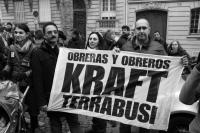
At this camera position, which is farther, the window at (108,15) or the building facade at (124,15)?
the window at (108,15)

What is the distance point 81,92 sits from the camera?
3.79 metres

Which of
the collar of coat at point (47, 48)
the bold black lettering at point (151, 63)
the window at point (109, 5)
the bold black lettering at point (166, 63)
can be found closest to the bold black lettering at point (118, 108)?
the bold black lettering at point (151, 63)

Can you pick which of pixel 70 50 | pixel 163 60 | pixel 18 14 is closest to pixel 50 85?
pixel 70 50

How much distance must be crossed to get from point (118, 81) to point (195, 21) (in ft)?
47.5

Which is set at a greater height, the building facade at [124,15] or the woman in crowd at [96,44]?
the building facade at [124,15]

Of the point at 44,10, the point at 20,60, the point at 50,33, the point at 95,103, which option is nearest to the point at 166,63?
the point at 95,103

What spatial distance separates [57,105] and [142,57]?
148 cm

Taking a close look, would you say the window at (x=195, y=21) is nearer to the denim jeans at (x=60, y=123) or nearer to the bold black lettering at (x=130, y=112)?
the bold black lettering at (x=130, y=112)

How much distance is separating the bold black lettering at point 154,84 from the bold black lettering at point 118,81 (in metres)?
0.43

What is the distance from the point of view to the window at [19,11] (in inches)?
864

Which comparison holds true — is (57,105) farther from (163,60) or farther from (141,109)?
(163,60)

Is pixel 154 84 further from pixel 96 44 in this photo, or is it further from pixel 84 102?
pixel 96 44

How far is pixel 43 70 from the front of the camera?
341 cm

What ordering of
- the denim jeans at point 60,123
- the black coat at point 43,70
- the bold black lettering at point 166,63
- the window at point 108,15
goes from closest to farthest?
the black coat at point 43,70 → the denim jeans at point 60,123 → the bold black lettering at point 166,63 → the window at point 108,15
